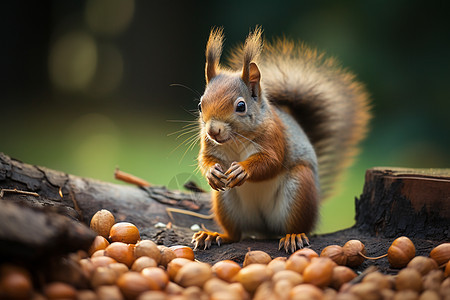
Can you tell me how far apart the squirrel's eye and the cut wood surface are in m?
0.46

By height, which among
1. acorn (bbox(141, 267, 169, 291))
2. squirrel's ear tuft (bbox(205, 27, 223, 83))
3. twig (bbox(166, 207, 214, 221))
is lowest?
acorn (bbox(141, 267, 169, 291))

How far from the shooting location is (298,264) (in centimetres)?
105

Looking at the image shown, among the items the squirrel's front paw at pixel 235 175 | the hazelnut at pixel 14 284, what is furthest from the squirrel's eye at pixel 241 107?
the hazelnut at pixel 14 284

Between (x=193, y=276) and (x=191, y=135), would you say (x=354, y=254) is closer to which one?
(x=193, y=276)

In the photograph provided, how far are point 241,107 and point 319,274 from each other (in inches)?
23.2

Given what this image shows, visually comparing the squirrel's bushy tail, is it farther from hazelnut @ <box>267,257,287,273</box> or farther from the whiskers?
hazelnut @ <box>267,257,287,273</box>

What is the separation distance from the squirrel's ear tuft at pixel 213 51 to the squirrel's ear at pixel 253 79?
0.13m

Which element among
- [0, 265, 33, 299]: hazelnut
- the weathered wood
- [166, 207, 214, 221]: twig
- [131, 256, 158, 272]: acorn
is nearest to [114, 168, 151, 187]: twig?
[166, 207, 214, 221]: twig

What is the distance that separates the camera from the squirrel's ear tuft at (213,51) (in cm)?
145

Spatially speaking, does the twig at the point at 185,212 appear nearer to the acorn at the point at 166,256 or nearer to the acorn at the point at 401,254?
the acorn at the point at 166,256

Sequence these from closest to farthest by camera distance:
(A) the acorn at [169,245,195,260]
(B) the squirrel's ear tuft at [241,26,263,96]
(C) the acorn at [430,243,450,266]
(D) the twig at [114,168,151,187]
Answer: (C) the acorn at [430,243,450,266] → (A) the acorn at [169,245,195,260] → (B) the squirrel's ear tuft at [241,26,263,96] → (D) the twig at [114,168,151,187]

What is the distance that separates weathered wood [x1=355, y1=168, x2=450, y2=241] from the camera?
1.40 meters

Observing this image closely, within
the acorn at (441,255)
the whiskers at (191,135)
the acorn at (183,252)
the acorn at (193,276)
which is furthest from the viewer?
the whiskers at (191,135)

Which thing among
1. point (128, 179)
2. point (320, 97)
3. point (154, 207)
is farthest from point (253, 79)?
point (128, 179)
